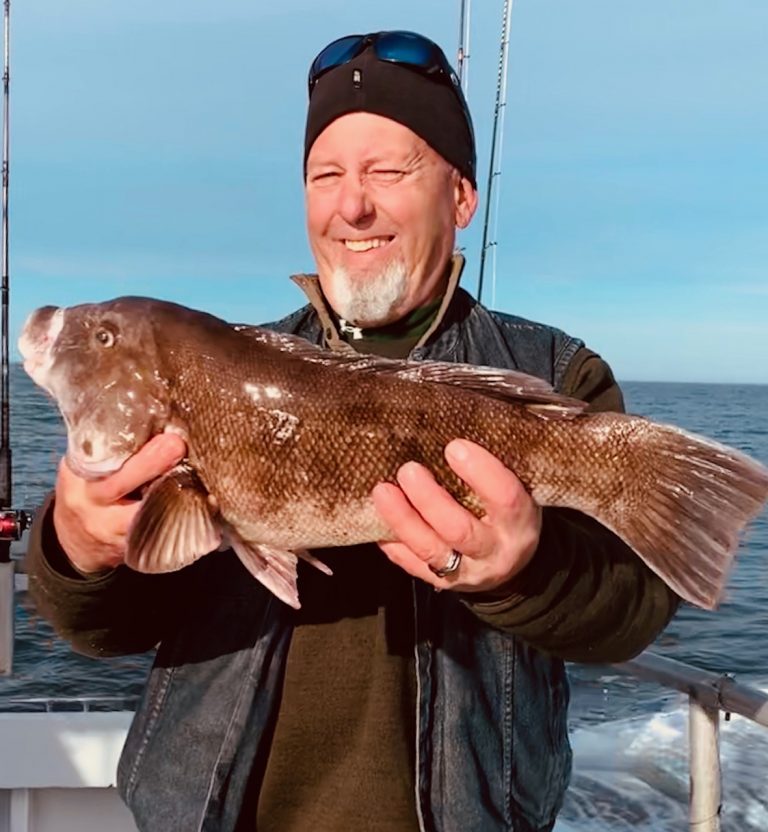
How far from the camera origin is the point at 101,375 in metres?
2.47

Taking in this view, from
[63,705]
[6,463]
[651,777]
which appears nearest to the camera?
[63,705]

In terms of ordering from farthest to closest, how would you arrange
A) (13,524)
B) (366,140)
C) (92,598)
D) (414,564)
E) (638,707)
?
(638,707), (13,524), (366,140), (92,598), (414,564)

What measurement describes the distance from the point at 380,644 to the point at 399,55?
1922 mm

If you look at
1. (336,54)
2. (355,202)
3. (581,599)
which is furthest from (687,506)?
(336,54)

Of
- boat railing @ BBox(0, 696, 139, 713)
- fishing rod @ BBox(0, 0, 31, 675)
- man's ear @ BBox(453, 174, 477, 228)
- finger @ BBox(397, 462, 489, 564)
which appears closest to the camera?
finger @ BBox(397, 462, 489, 564)

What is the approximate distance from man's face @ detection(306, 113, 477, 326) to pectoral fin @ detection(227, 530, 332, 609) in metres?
0.85

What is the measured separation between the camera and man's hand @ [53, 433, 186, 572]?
7.45 ft

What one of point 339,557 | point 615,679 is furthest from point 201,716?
point 615,679

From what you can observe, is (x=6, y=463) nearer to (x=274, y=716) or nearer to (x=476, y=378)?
(x=274, y=716)

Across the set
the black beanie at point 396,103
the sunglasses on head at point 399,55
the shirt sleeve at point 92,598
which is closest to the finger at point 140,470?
the shirt sleeve at point 92,598

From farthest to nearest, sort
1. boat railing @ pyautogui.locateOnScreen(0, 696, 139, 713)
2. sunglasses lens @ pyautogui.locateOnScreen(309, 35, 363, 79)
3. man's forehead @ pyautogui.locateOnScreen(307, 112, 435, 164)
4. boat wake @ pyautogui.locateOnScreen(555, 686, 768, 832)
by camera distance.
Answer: boat wake @ pyautogui.locateOnScreen(555, 686, 768, 832), boat railing @ pyautogui.locateOnScreen(0, 696, 139, 713), sunglasses lens @ pyautogui.locateOnScreen(309, 35, 363, 79), man's forehead @ pyautogui.locateOnScreen(307, 112, 435, 164)

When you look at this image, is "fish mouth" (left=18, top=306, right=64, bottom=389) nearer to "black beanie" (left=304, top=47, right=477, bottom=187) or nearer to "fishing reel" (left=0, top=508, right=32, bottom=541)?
"black beanie" (left=304, top=47, right=477, bottom=187)

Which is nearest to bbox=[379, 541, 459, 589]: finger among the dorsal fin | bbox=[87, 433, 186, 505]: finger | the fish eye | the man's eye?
the dorsal fin

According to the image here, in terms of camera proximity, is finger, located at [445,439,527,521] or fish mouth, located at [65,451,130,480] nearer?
finger, located at [445,439,527,521]
